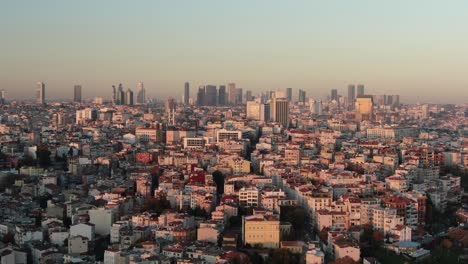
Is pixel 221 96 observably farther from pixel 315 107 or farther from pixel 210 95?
pixel 315 107

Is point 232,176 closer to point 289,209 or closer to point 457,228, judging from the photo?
point 289,209

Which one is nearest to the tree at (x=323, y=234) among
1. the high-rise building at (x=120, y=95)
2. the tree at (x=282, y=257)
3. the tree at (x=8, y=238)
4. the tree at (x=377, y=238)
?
the tree at (x=377, y=238)

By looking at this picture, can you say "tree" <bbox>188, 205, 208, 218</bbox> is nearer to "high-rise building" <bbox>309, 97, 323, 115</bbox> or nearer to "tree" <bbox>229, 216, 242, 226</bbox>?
"tree" <bbox>229, 216, 242, 226</bbox>

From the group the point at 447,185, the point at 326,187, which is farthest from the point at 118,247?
the point at 447,185

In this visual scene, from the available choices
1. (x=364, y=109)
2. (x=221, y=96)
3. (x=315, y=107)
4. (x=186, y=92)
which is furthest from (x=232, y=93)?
(x=364, y=109)

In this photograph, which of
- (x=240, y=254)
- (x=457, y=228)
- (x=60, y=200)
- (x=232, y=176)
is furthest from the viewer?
(x=232, y=176)

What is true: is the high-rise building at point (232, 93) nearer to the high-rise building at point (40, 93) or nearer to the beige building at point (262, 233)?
the high-rise building at point (40, 93)

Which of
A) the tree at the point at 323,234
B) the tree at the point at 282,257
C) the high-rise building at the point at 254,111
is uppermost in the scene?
the high-rise building at the point at 254,111
